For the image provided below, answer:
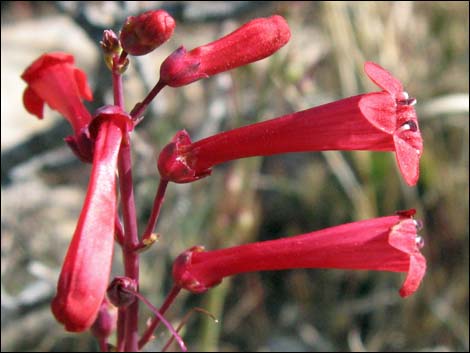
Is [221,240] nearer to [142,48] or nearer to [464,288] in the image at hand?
[464,288]

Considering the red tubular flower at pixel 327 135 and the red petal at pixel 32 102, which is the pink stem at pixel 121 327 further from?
the red petal at pixel 32 102

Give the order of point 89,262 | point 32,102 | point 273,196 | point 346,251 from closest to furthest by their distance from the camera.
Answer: point 89,262 → point 346,251 → point 32,102 → point 273,196

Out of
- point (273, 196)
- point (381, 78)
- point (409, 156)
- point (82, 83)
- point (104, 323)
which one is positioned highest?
point (82, 83)

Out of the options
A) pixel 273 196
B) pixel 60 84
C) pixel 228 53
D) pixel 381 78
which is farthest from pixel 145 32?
pixel 273 196

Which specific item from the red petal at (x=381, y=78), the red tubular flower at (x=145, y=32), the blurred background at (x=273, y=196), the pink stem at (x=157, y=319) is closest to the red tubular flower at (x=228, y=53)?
the red tubular flower at (x=145, y=32)

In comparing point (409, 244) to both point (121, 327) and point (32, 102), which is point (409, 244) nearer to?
point (121, 327)

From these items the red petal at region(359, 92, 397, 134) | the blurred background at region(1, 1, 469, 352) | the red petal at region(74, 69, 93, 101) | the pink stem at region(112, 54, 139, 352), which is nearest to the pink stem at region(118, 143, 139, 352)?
the pink stem at region(112, 54, 139, 352)

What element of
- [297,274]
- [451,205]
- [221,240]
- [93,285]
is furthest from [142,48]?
[451,205]
